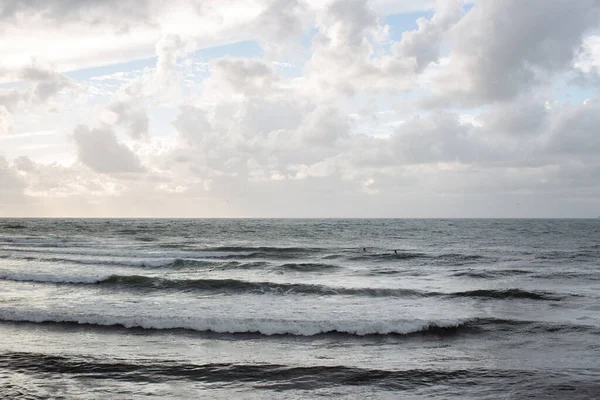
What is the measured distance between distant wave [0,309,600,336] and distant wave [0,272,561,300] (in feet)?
21.9

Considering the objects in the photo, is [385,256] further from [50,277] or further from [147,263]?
[50,277]

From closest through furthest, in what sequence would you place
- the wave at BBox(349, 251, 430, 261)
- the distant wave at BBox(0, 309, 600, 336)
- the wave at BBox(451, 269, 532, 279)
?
the distant wave at BBox(0, 309, 600, 336), the wave at BBox(451, 269, 532, 279), the wave at BBox(349, 251, 430, 261)

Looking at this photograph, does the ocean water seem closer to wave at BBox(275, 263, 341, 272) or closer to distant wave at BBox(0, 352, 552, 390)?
distant wave at BBox(0, 352, 552, 390)

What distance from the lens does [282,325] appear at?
1620cm

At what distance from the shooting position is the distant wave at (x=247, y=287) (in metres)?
23.7

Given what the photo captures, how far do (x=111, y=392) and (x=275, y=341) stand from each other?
5.74 meters

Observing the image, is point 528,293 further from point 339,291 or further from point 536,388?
point 536,388

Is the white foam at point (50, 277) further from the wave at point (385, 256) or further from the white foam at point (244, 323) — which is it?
the wave at point (385, 256)

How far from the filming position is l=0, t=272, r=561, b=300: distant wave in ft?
77.8

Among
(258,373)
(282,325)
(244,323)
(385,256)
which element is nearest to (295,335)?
(282,325)

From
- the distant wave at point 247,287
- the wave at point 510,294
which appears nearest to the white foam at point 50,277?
the distant wave at point 247,287

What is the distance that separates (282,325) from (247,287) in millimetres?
9123

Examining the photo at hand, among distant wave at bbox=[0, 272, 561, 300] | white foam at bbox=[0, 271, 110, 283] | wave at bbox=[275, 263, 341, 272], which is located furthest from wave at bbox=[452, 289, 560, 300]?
white foam at bbox=[0, 271, 110, 283]

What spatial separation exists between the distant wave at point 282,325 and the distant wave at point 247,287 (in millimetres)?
6670
